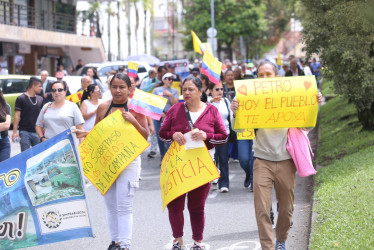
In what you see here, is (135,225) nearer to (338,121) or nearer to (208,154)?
(208,154)

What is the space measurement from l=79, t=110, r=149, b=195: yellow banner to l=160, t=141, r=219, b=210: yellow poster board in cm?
35

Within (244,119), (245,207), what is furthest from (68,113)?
(244,119)

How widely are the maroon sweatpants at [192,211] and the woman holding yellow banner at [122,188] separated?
1.33 ft

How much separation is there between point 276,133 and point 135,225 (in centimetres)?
287

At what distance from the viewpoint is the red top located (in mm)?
6479

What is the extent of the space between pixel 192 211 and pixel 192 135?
745mm

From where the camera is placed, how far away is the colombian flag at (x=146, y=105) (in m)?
6.68

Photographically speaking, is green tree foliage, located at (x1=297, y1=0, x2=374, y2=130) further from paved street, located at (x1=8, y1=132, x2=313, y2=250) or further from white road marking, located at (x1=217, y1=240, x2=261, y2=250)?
white road marking, located at (x1=217, y1=240, x2=261, y2=250)

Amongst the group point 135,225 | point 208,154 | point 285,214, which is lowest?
point 135,225

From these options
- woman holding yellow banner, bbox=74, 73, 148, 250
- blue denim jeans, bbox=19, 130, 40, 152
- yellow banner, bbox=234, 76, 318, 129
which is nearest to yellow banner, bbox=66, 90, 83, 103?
blue denim jeans, bbox=19, 130, 40, 152

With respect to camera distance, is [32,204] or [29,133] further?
[29,133]

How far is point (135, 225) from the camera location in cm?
823

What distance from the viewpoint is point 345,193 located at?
8.28m

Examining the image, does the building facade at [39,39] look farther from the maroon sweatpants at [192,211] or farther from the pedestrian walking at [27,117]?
the maroon sweatpants at [192,211]
